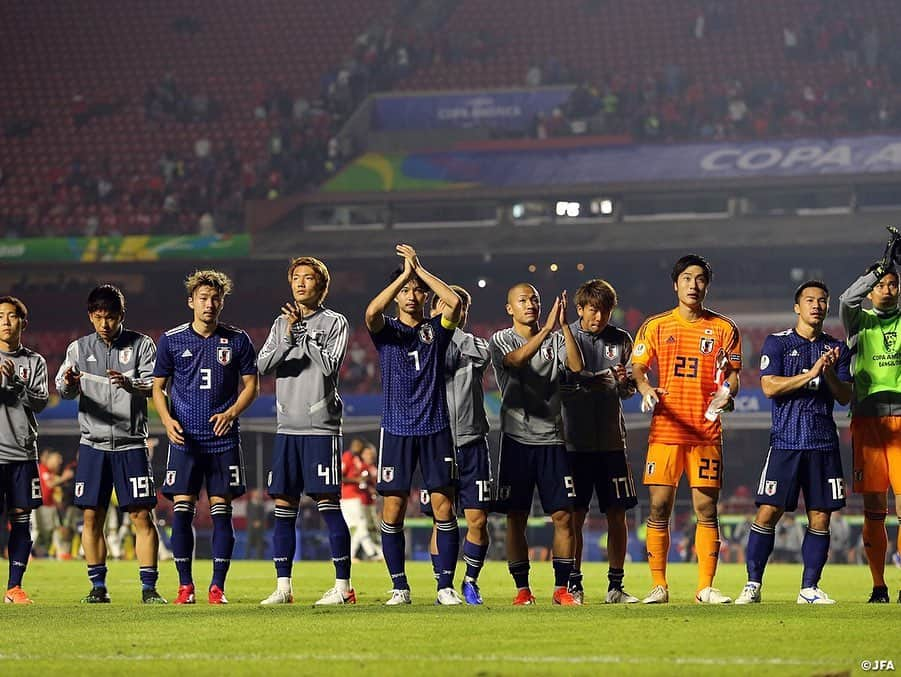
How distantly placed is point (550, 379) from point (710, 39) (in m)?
33.1

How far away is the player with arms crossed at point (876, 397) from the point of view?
9930mm

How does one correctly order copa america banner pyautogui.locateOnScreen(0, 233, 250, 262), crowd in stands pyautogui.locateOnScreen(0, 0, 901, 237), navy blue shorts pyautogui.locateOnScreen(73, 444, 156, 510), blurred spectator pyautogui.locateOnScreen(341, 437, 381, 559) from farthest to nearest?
crowd in stands pyautogui.locateOnScreen(0, 0, 901, 237)
copa america banner pyautogui.locateOnScreen(0, 233, 250, 262)
blurred spectator pyautogui.locateOnScreen(341, 437, 381, 559)
navy blue shorts pyautogui.locateOnScreen(73, 444, 156, 510)

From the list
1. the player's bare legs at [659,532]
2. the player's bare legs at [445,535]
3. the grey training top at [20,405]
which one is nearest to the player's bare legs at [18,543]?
the grey training top at [20,405]

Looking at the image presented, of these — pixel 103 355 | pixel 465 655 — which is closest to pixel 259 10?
pixel 103 355

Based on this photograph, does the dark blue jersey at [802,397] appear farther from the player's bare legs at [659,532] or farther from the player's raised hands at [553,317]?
Result: the player's raised hands at [553,317]

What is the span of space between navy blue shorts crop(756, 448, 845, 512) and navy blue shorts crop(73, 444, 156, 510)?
4463 millimetres

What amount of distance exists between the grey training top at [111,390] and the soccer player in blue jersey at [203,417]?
1.59 feet

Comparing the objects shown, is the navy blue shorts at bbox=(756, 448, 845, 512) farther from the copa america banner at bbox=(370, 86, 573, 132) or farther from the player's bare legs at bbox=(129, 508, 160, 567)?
the copa america banner at bbox=(370, 86, 573, 132)

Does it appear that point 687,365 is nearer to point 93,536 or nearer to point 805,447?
point 805,447

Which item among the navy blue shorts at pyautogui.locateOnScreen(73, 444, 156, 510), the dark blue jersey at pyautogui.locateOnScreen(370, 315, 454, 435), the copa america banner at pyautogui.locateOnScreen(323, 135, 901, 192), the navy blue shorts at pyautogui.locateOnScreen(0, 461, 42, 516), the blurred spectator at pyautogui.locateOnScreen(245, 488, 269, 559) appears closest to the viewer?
the dark blue jersey at pyautogui.locateOnScreen(370, 315, 454, 435)

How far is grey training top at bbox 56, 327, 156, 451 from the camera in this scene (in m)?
10.8

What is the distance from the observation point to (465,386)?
10344mm

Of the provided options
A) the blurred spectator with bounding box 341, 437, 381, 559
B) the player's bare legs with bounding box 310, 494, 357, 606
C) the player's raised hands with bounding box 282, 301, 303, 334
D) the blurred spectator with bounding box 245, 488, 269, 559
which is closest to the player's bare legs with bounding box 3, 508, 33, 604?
the player's bare legs with bounding box 310, 494, 357, 606

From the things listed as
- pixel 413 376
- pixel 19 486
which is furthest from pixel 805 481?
pixel 19 486
